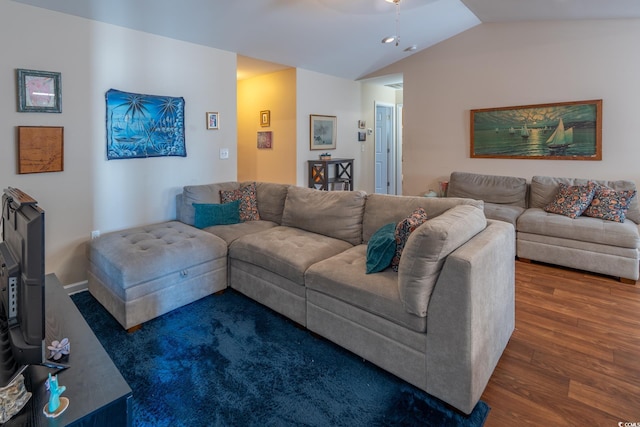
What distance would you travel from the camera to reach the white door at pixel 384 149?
7.01 metres

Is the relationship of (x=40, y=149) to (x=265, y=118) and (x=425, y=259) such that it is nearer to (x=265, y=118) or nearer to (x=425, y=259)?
(x=425, y=259)

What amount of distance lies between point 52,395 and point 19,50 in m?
2.87

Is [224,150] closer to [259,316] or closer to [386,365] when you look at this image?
[259,316]

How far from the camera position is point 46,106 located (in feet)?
9.42

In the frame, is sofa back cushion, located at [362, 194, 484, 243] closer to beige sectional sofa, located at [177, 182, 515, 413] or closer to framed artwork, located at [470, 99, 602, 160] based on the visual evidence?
beige sectional sofa, located at [177, 182, 515, 413]

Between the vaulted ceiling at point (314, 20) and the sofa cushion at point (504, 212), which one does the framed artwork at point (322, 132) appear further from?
the sofa cushion at point (504, 212)

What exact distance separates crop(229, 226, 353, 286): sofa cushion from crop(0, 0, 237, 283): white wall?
130 centimetres

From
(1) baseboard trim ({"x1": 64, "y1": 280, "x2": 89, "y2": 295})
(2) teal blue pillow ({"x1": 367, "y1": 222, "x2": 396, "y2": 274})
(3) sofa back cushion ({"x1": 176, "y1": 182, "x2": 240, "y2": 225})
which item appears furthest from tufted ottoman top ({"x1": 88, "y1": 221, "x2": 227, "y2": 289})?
(2) teal blue pillow ({"x1": 367, "y1": 222, "x2": 396, "y2": 274})

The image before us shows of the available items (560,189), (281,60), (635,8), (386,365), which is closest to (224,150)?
(281,60)

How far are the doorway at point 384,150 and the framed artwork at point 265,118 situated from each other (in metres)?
2.32

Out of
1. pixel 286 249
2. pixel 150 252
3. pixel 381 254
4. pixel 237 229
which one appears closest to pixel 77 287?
pixel 150 252

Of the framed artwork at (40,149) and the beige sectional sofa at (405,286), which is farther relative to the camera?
the framed artwork at (40,149)

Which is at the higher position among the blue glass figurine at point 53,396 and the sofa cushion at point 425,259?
the sofa cushion at point 425,259

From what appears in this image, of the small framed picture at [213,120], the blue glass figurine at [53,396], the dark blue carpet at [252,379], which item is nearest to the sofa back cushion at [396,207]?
the dark blue carpet at [252,379]
